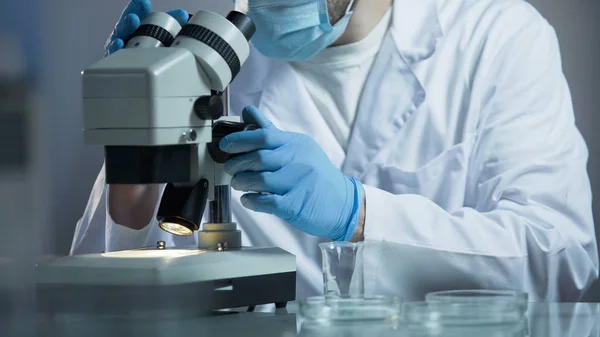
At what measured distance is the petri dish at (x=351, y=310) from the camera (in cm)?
88

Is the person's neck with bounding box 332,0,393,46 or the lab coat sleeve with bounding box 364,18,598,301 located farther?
the person's neck with bounding box 332,0,393,46

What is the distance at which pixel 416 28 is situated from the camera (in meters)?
1.92

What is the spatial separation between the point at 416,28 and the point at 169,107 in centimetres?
116

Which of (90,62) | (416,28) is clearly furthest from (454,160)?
(90,62)

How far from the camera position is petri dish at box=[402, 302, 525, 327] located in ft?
2.71

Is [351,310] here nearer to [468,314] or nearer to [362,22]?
[468,314]

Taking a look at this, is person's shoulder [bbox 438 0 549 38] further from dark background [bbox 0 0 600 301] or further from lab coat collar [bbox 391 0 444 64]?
dark background [bbox 0 0 600 301]

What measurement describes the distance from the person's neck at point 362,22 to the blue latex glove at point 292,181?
1.87ft

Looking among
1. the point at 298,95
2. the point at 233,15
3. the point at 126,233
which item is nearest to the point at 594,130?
the point at 298,95

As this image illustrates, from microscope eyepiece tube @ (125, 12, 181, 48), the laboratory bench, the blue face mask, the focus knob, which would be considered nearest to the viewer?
the laboratory bench

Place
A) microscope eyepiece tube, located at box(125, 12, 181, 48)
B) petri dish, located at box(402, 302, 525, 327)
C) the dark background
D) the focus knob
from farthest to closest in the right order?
the dark background → microscope eyepiece tube, located at box(125, 12, 181, 48) → the focus knob → petri dish, located at box(402, 302, 525, 327)

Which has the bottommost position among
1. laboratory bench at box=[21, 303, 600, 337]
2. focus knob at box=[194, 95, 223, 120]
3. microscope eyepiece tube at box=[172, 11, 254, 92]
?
laboratory bench at box=[21, 303, 600, 337]

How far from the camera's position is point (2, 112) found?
0.35 meters

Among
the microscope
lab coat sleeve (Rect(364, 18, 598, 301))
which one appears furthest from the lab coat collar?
the microscope
